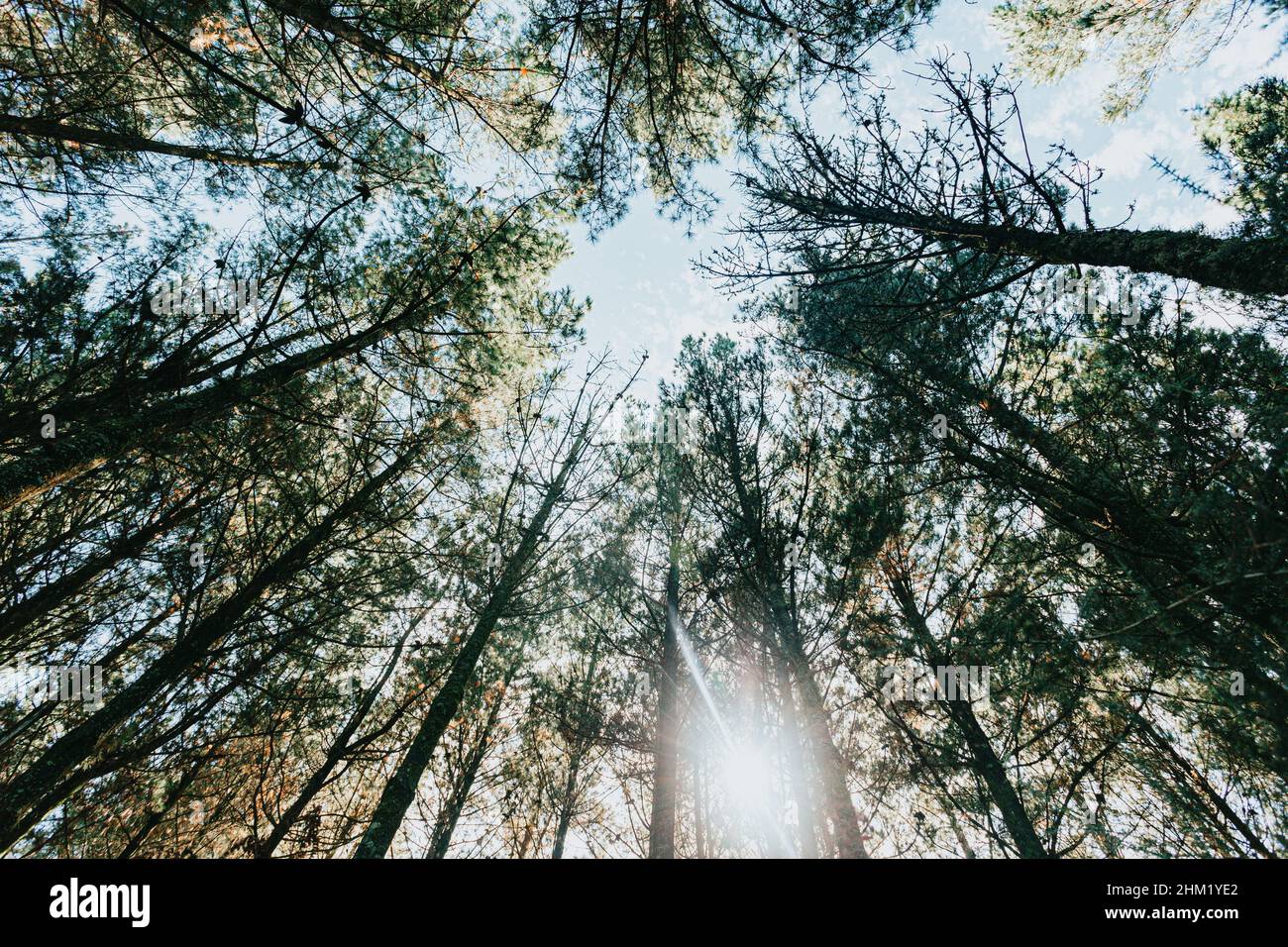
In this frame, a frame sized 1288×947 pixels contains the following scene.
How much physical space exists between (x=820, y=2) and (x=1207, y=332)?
507 centimetres

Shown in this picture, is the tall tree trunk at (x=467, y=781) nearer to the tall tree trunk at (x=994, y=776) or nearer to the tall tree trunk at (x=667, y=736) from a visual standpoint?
the tall tree trunk at (x=667, y=736)

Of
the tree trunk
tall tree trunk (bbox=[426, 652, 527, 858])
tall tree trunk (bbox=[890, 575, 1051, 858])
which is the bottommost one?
tall tree trunk (bbox=[890, 575, 1051, 858])

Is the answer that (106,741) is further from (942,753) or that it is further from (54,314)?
(942,753)

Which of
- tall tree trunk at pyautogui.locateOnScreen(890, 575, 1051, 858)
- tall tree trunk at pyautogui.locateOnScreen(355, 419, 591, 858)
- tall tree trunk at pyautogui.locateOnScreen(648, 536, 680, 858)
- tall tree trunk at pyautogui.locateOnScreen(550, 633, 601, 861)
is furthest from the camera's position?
tall tree trunk at pyautogui.locateOnScreen(550, 633, 601, 861)

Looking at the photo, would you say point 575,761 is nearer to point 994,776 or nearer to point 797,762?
point 797,762

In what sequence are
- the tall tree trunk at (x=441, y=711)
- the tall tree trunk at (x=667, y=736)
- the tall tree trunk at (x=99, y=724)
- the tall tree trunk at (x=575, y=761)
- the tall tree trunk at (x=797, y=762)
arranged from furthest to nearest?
the tall tree trunk at (x=575, y=761) → the tall tree trunk at (x=667, y=736) → the tall tree trunk at (x=797, y=762) → the tall tree trunk at (x=441, y=711) → the tall tree trunk at (x=99, y=724)

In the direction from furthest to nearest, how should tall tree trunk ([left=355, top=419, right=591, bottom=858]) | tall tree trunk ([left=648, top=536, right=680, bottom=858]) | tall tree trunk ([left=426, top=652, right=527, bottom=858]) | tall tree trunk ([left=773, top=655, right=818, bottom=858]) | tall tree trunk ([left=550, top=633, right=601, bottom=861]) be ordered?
tall tree trunk ([left=426, top=652, right=527, bottom=858]) < tall tree trunk ([left=550, top=633, right=601, bottom=861]) < tall tree trunk ([left=648, top=536, right=680, bottom=858]) < tall tree trunk ([left=773, top=655, right=818, bottom=858]) < tall tree trunk ([left=355, top=419, right=591, bottom=858])

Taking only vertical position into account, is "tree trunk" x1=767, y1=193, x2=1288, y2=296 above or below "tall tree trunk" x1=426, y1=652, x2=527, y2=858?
above

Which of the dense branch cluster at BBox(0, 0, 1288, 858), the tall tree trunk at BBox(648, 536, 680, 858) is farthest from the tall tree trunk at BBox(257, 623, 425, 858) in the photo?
the tall tree trunk at BBox(648, 536, 680, 858)

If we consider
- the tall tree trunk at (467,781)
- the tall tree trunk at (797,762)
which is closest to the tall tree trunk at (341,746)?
the tall tree trunk at (467,781)

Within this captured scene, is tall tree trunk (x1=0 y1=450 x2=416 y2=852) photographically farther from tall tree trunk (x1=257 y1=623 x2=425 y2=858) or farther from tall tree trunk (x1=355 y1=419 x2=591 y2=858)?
tall tree trunk (x1=355 y1=419 x2=591 y2=858)
